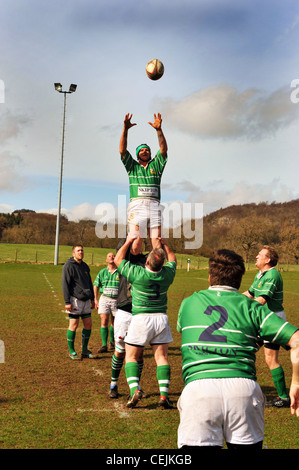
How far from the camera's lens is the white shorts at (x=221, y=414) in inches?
112

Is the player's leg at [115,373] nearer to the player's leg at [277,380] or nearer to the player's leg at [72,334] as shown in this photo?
the player's leg at [277,380]

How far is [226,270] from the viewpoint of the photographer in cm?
323

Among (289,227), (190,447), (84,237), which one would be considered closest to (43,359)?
(190,447)

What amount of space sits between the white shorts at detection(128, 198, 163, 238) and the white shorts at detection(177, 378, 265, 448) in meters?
4.24

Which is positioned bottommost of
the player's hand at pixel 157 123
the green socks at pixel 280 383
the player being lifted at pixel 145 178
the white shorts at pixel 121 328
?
the green socks at pixel 280 383

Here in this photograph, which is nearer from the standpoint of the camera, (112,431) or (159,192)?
(112,431)

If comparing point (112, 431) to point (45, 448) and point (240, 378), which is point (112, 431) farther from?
point (240, 378)

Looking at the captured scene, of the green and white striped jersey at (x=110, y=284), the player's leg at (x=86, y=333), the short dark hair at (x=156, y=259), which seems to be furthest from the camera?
the green and white striped jersey at (x=110, y=284)

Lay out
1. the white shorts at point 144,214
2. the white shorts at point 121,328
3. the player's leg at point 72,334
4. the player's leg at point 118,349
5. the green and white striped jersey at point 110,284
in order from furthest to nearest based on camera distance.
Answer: the green and white striped jersey at point 110,284
the player's leg at point 72,334
the white shorts at point 144,214
the white shorts at point 121,328
the player's leg at point 118,349

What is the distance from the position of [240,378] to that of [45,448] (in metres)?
2.72

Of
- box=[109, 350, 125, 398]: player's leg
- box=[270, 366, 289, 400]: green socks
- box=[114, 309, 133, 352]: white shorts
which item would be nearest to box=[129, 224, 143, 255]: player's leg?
box=[114, 309, 133, 352]: white shorts

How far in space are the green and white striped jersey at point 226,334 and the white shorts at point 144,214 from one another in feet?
13.0

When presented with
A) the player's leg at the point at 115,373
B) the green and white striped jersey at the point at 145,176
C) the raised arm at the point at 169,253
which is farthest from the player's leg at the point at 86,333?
the raised arm at the point at 169,253

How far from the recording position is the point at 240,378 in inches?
115
